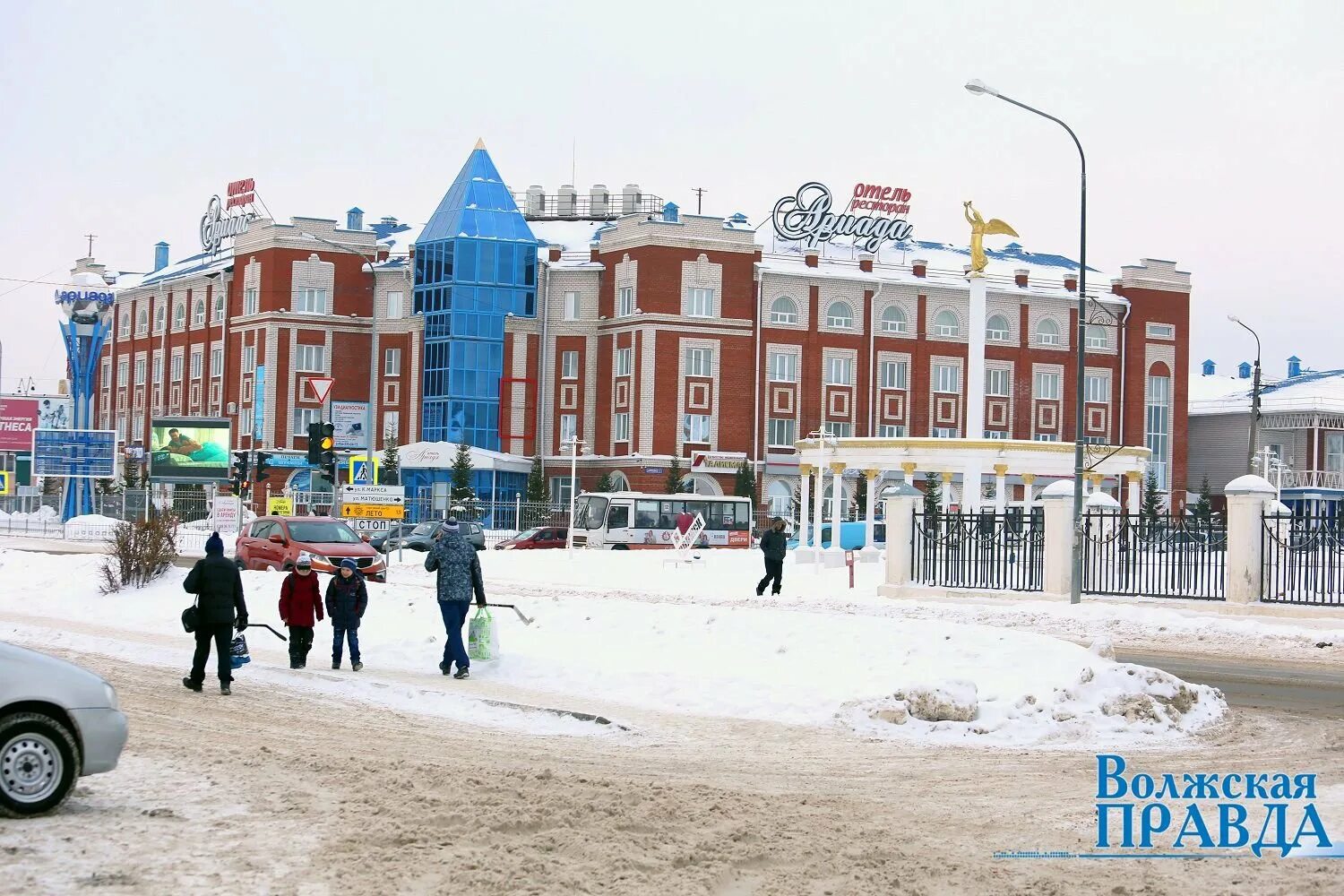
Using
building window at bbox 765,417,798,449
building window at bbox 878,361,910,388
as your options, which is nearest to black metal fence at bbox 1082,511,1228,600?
building window at bbox 765,417,798,449

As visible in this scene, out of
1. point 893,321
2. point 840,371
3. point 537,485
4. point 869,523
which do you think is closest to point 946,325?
point 893,321

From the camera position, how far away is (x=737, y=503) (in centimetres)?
6575

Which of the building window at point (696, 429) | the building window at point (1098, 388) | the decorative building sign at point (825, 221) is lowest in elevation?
the building window at point (696, 429)

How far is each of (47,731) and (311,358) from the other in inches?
2938

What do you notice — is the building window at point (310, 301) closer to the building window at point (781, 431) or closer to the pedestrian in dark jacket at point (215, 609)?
the building window at point (781, 431)

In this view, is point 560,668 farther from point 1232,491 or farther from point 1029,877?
point 1232,491

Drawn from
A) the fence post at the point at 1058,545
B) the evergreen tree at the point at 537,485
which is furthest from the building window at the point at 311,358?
the fence post at the point at 1058,545

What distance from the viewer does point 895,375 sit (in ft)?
272

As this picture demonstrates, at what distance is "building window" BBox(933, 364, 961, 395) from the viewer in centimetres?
8378

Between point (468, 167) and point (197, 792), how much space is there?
7099cm

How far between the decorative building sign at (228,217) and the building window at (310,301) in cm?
648

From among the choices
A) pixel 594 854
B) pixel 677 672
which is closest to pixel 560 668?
pixel 677 672

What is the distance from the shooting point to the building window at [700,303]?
7812cm

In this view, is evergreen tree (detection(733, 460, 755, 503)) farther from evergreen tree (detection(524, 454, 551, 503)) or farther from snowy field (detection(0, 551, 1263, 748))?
snowy field (detection(0, 551, 1263, 748))
